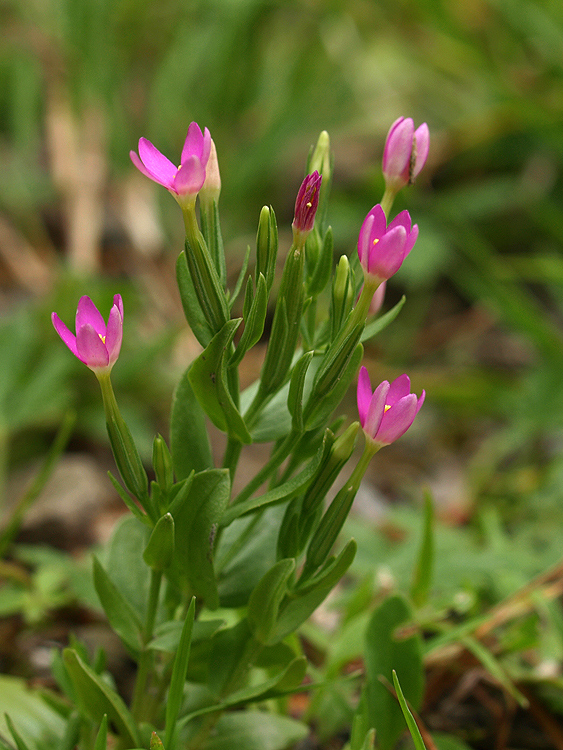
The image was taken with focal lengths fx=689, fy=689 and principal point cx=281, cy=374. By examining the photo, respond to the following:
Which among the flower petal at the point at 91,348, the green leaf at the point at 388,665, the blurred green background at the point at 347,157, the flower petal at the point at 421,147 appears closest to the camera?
the flower petal at the point at 91,348

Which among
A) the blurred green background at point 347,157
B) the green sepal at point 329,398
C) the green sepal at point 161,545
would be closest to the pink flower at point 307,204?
the green sepal at point 329,398

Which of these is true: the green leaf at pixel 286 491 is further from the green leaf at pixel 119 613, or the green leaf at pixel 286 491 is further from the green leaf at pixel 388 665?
the green leaf at pixel 388 665

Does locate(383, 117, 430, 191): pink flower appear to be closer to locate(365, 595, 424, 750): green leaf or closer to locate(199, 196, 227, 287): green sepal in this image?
locate(199, 196, 227, 287): green sepal

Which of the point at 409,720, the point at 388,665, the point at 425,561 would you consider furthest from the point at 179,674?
A: the point at 425,561

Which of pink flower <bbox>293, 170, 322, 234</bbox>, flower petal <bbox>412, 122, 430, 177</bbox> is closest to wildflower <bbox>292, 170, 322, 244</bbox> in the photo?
pink flower <bbox>293, 170, 322, 234</bbox>

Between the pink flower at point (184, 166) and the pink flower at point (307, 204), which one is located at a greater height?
the pink flower at point (184, 166)

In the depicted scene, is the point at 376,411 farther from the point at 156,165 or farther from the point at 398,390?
the point at 156,165

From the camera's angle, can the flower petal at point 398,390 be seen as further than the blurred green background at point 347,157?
No
